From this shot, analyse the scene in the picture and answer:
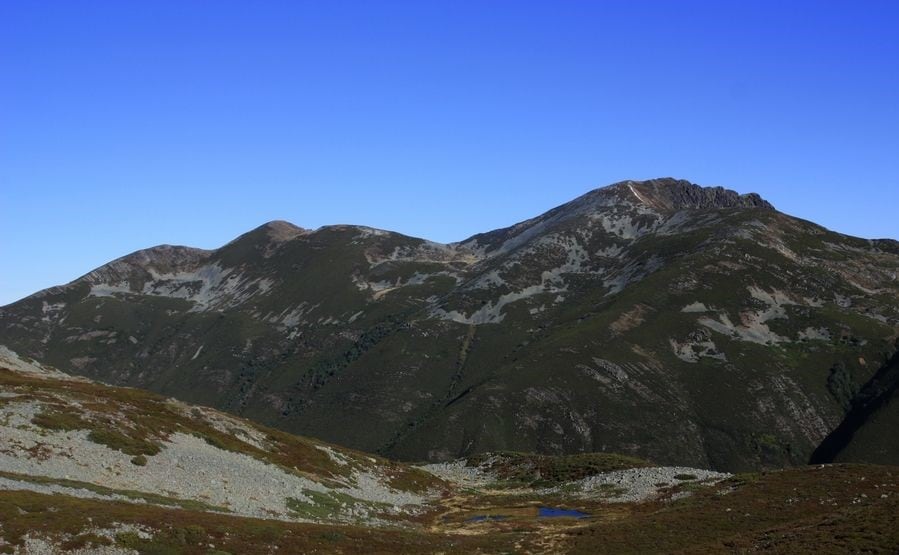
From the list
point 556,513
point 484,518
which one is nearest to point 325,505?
point 484,518

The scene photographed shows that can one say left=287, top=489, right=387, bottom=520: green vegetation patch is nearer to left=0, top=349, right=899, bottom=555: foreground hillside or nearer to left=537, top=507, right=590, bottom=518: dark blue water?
left=0, top=349, right=899, bottom=555: foreground hillside

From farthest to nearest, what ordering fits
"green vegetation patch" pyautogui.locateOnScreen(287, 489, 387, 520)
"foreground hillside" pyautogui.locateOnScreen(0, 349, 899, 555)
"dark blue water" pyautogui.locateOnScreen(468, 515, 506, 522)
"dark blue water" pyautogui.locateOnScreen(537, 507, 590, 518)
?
1. "dark blue water" pyautogui.locateOnScreen(537, 507, 590, 518)
2. "dark blue water" pyautogui.locateOnScreen(468, 515, 506, 522)
3. "green vegetation patch" pyautogui.locateOnScreen(287, 489, 387, 520)
4. "foreground hillside" pyautogui.locateOnScreen(0, 349, 899, 555)

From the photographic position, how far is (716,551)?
51.0 meters

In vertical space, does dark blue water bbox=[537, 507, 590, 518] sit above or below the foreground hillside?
below

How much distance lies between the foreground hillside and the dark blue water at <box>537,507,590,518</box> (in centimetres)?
27

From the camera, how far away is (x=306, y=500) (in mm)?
76375

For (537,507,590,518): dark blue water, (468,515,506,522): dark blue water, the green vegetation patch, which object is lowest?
(537,507,590,518): dark blue water

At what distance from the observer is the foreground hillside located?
49.1 m

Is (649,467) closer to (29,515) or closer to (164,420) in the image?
(164,420)

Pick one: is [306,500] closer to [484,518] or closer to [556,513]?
[484,518]

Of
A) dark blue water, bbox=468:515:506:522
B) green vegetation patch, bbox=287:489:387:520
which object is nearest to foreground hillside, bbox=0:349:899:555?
dark blue water, bbox=468:515:506:522

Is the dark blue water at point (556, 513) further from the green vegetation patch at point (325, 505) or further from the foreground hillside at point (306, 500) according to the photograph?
the green vegetation patch at point (325, 505)

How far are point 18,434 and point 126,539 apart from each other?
90.0 feet

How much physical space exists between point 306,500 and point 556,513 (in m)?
33.9
